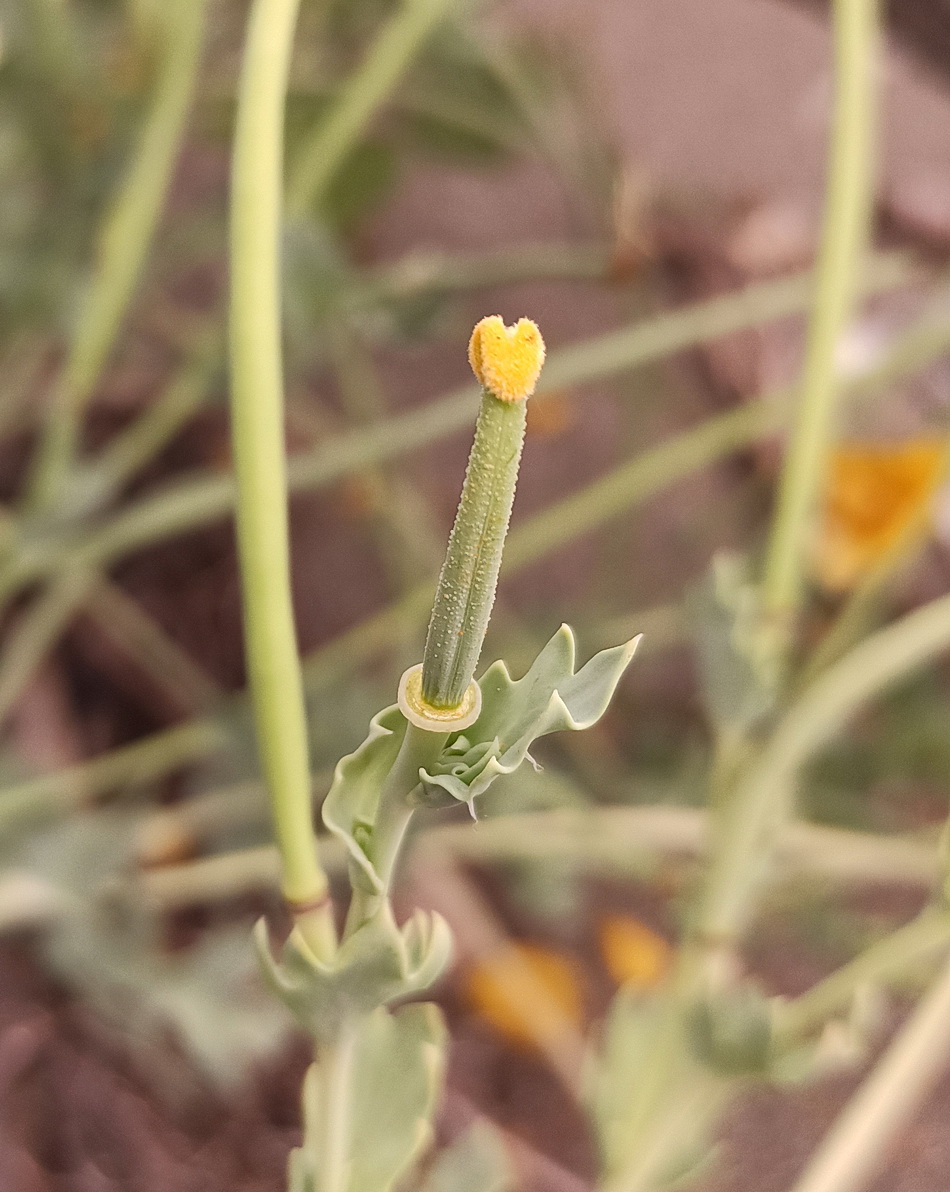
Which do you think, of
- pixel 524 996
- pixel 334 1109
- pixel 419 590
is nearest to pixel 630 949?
pixel 524 996

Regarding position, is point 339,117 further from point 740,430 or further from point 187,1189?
point 187,1189

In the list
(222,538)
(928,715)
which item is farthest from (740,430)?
(222,538)

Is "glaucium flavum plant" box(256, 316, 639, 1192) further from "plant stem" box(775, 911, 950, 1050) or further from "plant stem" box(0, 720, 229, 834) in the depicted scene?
"plant stem" box(0, 720, 229, 834)

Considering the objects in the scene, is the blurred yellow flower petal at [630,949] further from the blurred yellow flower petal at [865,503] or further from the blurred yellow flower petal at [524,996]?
the blurred yellow flower petal at [865,503]

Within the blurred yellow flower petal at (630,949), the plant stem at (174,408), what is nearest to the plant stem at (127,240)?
the plant stem at (174,408)

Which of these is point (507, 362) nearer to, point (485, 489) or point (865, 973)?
point (485, 489)

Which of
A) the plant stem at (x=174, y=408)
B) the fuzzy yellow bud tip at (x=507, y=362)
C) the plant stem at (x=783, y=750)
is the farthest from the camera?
the plant stem at (x=174, y=408)

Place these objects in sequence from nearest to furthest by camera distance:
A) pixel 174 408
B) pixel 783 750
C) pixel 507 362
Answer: pixel 507 362, pixel 783 750, pixel 174 408
